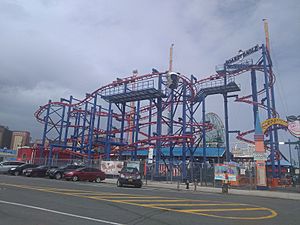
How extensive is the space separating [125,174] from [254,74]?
99.0 feet

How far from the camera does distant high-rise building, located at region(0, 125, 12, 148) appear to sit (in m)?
131

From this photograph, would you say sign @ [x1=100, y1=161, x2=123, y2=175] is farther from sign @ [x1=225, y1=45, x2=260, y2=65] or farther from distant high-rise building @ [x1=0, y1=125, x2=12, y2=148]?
distant high-rise building @ [x1=0, y1=125, x2=12, y2=148]

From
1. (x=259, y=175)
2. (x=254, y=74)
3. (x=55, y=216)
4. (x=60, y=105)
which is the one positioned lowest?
(x=55, y=216)

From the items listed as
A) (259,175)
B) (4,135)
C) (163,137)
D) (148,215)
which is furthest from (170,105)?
(4,135)

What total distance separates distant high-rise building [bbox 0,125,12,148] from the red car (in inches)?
4745

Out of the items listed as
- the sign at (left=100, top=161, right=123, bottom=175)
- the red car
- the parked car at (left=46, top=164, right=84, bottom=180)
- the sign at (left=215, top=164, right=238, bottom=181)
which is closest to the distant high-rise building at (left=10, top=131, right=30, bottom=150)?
the sign at (left=100, top=161, right=123, bottom=175)

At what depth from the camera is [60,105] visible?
178ft

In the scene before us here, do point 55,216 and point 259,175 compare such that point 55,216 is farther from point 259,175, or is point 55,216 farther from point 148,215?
point 259,175

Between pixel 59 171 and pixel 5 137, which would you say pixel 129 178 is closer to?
pixel 59 171

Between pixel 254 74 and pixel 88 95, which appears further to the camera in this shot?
pixel 88 95

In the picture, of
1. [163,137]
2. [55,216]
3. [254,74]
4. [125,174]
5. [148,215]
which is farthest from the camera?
[254,74]

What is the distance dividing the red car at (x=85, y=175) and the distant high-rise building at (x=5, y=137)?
12053cm

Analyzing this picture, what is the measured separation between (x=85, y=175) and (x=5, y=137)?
125994mm

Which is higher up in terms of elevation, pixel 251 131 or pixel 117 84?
pixel 117 84
